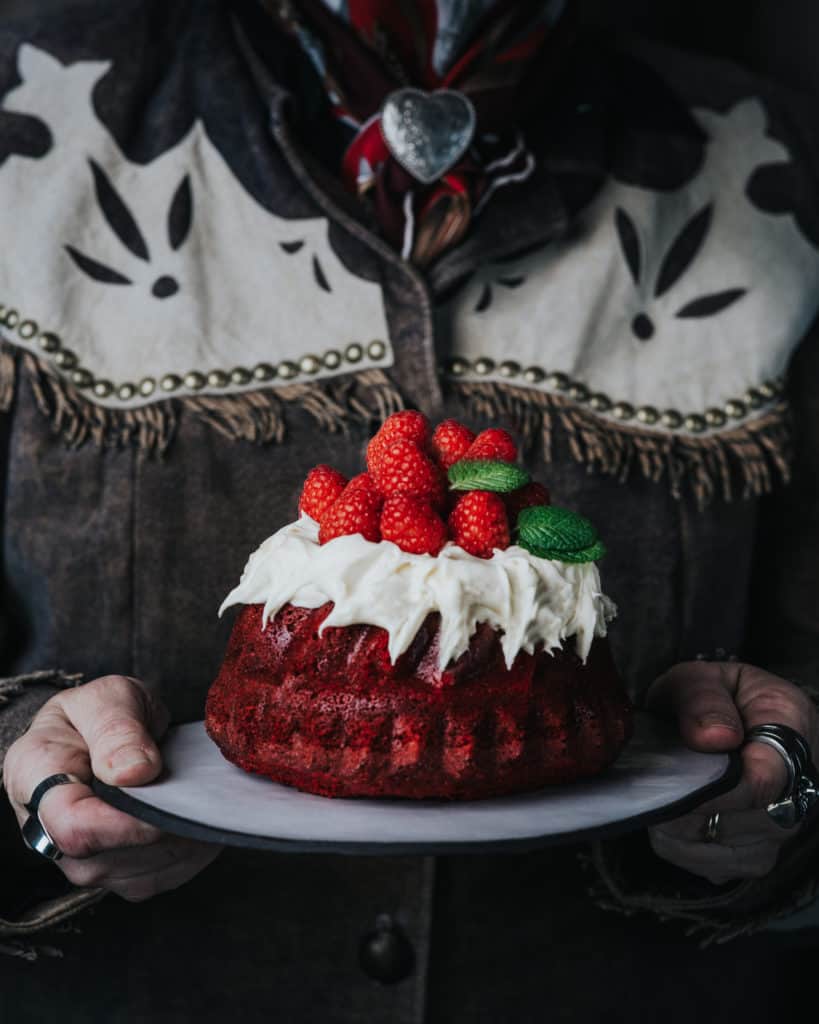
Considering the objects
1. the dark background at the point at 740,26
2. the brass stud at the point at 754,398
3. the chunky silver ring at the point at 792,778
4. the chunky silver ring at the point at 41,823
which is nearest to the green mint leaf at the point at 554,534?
the chunky silver ring at the point at 792,778

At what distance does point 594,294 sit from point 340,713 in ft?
2.67

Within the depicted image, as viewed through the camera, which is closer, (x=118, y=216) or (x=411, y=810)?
(x=411, y=810)

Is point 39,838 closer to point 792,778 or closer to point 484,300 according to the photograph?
point 792,778

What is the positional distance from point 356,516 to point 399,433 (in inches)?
4.2

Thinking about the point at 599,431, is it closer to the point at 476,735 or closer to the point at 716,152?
the point at 716,152

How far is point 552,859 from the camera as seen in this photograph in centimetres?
150

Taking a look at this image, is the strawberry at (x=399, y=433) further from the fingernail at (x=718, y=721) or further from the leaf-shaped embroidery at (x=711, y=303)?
the leaf-shaped embroidery at (x=711, y=303)

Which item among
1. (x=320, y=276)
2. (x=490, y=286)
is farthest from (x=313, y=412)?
(x=490, y=286)

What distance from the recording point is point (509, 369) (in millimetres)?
1556

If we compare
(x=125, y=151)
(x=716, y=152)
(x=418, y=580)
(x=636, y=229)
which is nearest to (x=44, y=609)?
(x=125, y=151)

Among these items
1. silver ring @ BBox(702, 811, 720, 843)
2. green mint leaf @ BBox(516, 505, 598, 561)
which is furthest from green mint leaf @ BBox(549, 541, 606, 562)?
silver ring @ BBox(702, 811, 720, 843)

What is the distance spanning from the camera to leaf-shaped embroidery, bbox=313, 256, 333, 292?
60.2 inches

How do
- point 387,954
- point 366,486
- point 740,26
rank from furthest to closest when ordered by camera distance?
point 740,26, point 387,954, point 366,486

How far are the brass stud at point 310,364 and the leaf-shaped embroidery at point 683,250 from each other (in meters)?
0.50
